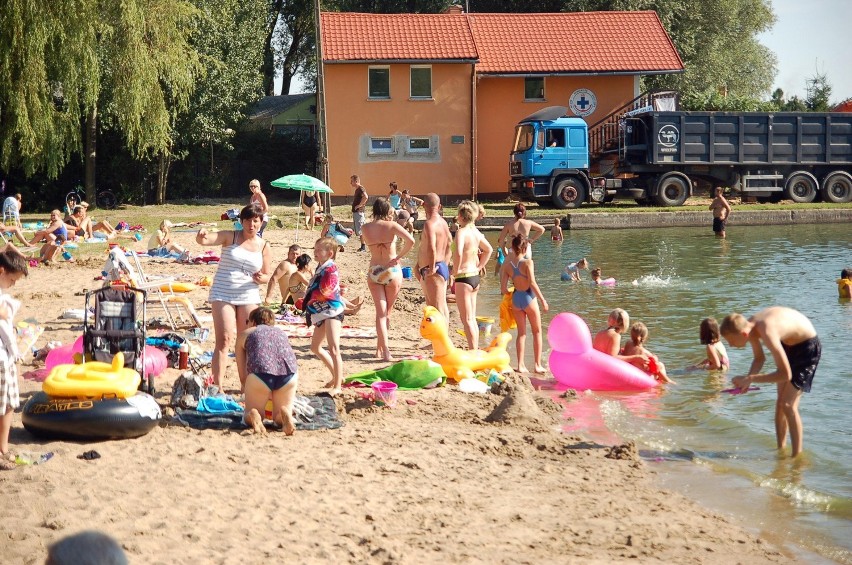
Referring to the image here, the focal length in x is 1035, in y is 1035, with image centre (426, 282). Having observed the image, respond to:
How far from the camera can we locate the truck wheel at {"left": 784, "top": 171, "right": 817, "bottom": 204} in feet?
107

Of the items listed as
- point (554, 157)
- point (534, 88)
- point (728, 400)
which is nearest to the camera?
point (728, 400)

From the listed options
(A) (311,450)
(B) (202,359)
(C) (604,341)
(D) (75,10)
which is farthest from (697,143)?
(A) (311,450)

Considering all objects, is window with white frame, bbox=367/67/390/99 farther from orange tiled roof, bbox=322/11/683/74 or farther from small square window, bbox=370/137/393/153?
small square window, bbox=370/137/393/153

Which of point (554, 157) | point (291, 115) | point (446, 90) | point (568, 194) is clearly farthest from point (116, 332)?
point (291, 115)

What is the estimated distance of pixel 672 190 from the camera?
32.5 m

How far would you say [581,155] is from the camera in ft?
103

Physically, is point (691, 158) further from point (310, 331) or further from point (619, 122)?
point (310, 331)

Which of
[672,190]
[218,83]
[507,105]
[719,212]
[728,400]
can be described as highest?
[218,83]

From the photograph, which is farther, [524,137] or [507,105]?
[507,105]

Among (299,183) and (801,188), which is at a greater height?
(299,183)

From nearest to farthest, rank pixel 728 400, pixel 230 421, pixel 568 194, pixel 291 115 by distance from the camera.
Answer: pixel 230 421 → pixel 728 400 → pixel 568 194 → pixel 291 115

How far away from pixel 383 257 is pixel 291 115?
3634 cm

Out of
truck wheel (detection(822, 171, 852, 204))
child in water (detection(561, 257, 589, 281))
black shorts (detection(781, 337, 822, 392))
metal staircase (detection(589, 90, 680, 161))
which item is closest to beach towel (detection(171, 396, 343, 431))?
black shorts (detection(781, 337, 822, 392))

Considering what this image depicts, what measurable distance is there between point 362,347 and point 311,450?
173 inches
